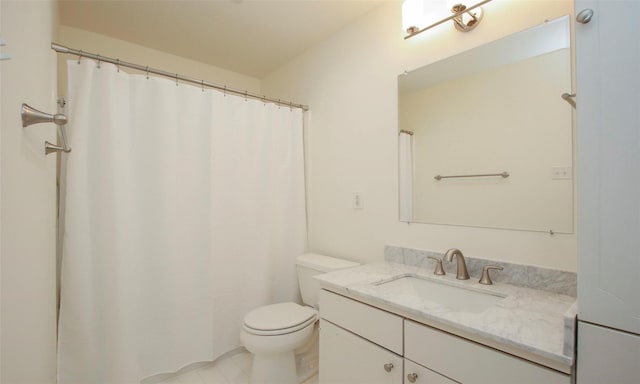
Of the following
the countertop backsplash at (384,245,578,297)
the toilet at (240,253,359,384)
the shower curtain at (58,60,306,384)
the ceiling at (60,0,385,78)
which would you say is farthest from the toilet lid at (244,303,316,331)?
the ceiling at (60,0,385,78)

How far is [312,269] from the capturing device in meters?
2.00

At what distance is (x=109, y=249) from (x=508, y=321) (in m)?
1.88

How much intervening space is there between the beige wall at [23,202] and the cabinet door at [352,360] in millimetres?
1048

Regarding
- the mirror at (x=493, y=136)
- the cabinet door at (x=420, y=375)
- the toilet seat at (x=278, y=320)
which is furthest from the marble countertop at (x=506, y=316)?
the toilet seat at (x=278, y=320)

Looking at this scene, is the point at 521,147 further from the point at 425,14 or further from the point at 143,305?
the point at 143,305

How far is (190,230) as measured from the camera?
1812mm

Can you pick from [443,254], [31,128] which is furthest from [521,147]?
[31,128]

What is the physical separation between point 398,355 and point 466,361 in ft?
0.86

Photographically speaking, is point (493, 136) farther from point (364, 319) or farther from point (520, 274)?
point (364, 319)

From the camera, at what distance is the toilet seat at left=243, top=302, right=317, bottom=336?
5.08ft

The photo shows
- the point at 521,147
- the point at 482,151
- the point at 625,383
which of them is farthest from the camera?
the point at 482,151

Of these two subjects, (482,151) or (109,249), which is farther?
(109,249)

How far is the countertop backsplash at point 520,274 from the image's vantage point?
110cm

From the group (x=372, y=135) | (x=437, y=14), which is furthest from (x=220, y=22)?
(x=437, y=14)
